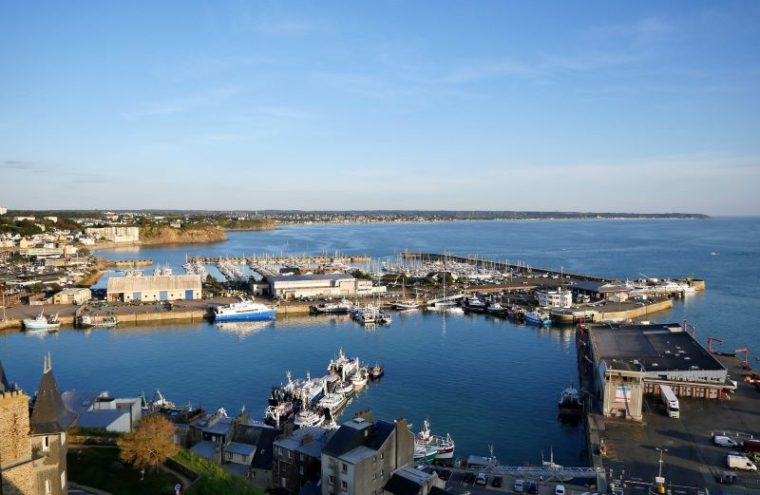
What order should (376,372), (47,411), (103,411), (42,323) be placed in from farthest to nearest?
(42,323), (376,372), (103,411), (47,411)

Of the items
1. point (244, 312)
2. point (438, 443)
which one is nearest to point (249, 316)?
point (244, 312)

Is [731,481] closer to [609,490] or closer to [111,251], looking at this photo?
[609,490]

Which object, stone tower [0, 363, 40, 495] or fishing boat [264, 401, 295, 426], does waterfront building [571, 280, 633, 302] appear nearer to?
fishing boat [264, 401, 295, 426]

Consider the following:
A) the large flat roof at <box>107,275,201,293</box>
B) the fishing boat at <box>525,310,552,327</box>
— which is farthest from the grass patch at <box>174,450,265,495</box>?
the large flat roof at <box>107,275,201,293</box>

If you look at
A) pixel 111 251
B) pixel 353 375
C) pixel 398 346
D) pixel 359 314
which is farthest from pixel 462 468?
pixel 111 251

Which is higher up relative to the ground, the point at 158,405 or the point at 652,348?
the point at 652,348

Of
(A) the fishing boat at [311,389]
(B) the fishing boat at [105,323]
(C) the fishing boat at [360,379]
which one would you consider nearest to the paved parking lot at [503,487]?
(A) the fishing boat at [311,389]

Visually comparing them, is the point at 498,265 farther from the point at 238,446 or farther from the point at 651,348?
the point at 238,446
